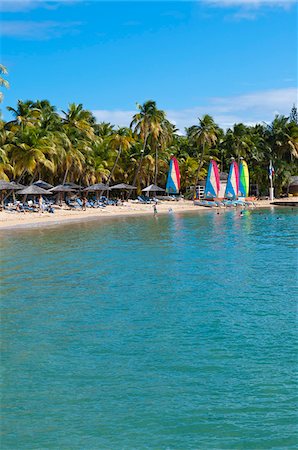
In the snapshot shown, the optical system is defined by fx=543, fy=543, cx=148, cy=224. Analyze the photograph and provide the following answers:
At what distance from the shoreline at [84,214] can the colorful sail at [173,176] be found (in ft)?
5.71

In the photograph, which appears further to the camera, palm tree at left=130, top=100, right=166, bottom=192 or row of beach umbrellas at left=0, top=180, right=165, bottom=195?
palm tree at left=130, top=100, right=166, bottom=192

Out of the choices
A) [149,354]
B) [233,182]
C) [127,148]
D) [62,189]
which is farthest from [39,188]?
[149,354]

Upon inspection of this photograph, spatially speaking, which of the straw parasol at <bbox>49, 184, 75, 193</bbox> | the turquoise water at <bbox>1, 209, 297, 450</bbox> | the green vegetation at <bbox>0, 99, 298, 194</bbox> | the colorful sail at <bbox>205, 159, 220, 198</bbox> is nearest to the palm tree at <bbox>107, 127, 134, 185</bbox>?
the green vegetation at <bbox>0, 99, 298, 194</bbox>

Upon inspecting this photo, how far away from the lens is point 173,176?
2435 inches

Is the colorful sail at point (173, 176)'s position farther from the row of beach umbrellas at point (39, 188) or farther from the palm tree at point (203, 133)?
the palm tree at point (203, 133)

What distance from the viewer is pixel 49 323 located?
13.2m

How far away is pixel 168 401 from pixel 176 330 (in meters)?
3.82

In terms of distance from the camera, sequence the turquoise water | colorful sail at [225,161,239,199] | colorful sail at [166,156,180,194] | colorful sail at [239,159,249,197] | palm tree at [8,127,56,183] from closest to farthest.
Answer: the turquoise water < palm tree at [8,127,56,183] < colorful sail at [166,156,180,194] < colorful sail at [225,161,239,199] < colorful sail at [239,159,249,197]

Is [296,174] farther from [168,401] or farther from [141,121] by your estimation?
[168,401]

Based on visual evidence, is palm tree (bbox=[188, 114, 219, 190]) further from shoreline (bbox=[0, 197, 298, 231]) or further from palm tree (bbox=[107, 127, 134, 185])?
palm tree (bbox=[107, 127, 134, 185])

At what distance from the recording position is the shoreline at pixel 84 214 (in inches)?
1538

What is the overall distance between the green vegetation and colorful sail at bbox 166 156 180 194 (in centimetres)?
242

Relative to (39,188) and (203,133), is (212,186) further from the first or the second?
(39,188)

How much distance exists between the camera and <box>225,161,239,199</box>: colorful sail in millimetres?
63781
